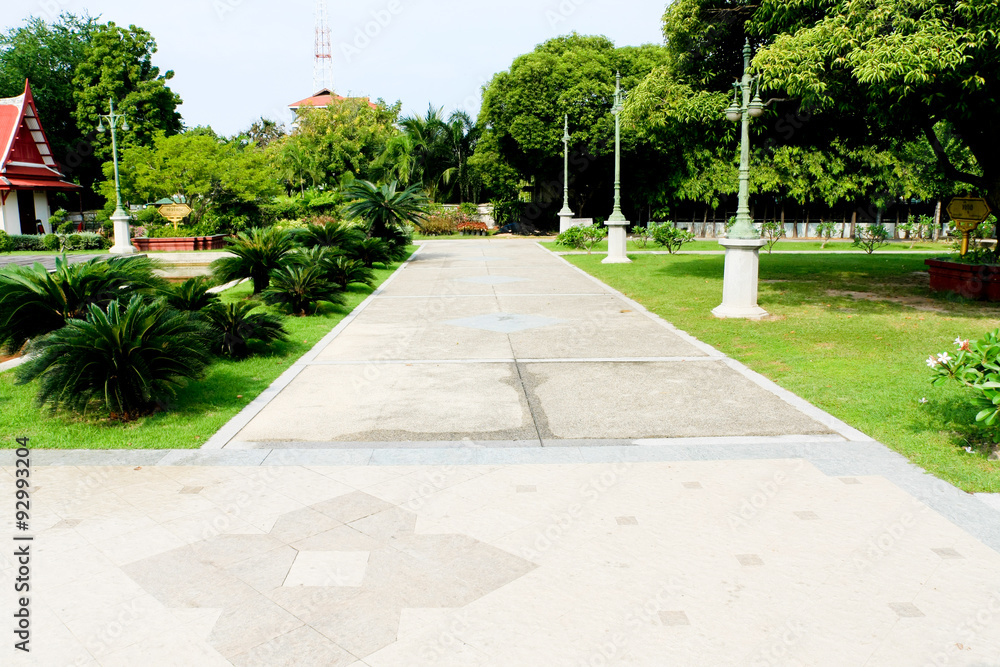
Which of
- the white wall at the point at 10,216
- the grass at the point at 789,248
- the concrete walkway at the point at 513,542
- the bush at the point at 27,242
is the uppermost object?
the white wall at the point at 10,216

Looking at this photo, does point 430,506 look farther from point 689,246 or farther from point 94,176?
point 94,176

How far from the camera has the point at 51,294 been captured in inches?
289

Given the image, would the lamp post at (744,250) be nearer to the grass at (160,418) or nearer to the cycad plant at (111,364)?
the grass at (160,418)

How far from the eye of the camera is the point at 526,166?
38.5m

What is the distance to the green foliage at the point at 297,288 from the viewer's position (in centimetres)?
1202

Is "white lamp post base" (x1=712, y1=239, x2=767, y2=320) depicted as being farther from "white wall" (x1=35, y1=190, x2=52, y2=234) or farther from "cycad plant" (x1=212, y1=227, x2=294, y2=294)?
"white wall" (x1=35, y1=190, x2=52, y2=234)

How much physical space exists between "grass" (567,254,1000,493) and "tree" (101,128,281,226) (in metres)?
18.3

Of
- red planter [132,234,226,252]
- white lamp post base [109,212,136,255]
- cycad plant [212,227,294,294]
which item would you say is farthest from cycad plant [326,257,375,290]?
red planter [132,234,226,252]

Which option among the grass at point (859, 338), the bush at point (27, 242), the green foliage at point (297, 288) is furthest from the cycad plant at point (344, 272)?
the bush at point (27, 242)

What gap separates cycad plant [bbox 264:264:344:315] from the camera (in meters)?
12.0

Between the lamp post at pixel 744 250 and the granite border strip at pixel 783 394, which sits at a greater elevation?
the lamp post at pixel 744 250

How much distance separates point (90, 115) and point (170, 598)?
45100mm

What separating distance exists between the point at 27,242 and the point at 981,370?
35.4 metres

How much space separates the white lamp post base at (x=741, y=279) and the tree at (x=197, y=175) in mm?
24276
